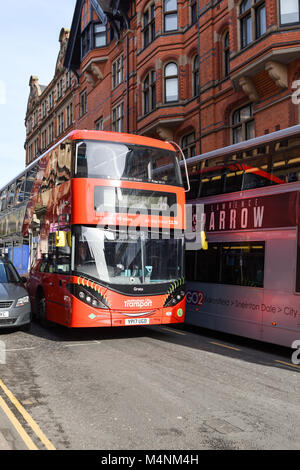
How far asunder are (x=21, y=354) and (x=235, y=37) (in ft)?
48.0

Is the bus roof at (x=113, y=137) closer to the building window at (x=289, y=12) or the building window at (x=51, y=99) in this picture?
the building window at (x=289, y=12)

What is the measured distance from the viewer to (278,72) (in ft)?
52.4

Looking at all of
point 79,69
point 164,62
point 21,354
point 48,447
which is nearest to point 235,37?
point 164,62

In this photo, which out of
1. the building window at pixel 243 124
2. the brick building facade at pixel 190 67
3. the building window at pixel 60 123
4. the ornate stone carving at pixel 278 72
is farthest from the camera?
the building window at pixel 60 123

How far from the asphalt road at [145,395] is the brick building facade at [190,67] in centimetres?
1035

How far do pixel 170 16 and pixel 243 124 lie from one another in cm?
797

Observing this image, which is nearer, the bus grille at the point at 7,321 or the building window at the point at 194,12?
the bus grille at the point at 7,321

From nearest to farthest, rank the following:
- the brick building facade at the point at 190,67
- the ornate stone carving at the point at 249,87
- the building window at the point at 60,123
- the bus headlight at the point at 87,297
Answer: the bus headlight at the point at 87,297 → the brick building facade at the point at 190,67 → the ornate stone carving at the point at 249,87 → the building window at the point at 60,123

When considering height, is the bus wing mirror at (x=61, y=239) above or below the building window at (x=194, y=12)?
below

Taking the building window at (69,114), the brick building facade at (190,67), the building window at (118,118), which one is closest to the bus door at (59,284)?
the brick building facade at (190,67)

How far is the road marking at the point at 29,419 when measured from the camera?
14.2ft

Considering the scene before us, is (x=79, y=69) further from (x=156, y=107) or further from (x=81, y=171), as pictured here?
(x=81, y=171)

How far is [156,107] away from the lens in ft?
74.7

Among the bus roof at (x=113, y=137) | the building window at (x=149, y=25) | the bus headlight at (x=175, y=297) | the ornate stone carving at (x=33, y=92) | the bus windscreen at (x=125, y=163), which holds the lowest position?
the bus headlight at (x=175, y=297)
